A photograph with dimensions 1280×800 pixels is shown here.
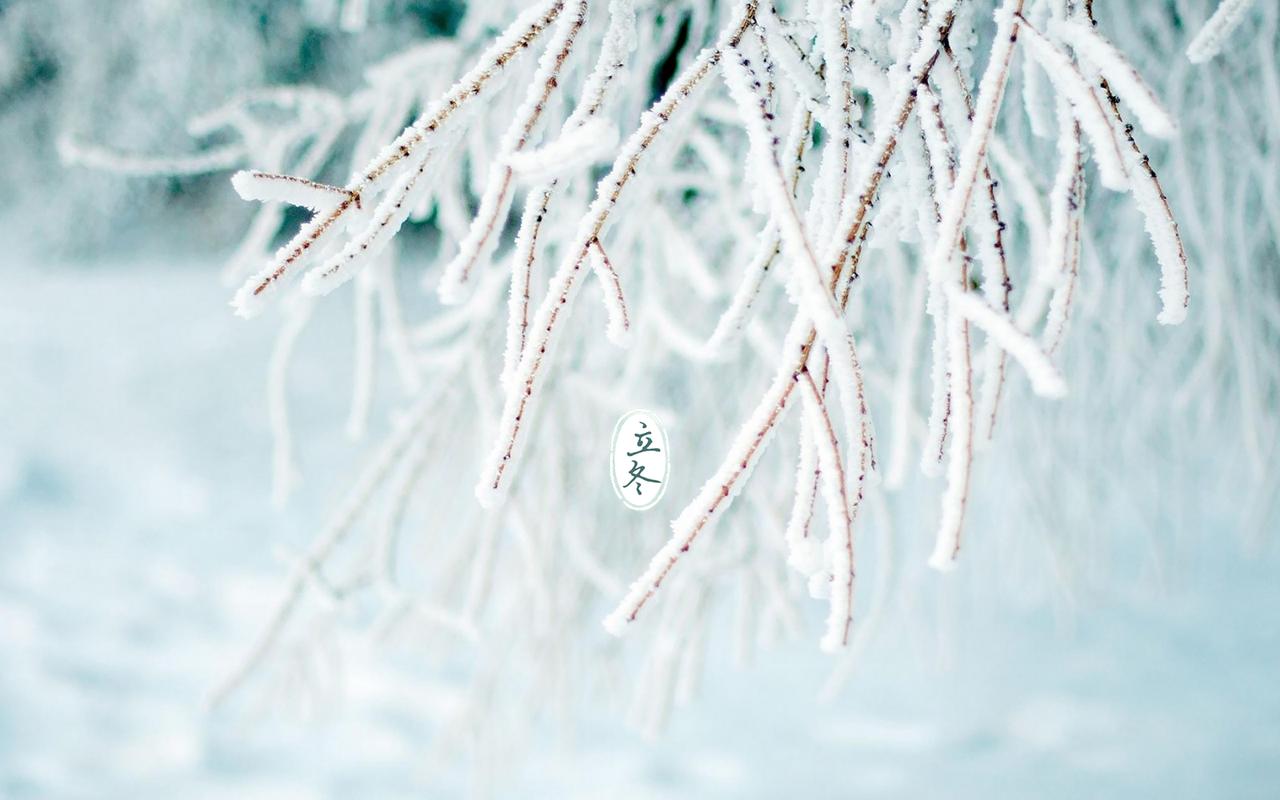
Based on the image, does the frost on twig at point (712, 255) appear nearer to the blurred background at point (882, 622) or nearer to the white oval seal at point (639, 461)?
the white oval seal at point (639, 461)

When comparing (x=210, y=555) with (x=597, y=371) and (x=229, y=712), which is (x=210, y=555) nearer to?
(x=229, y=712)

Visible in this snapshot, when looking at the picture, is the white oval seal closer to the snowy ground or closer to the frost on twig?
the frost on twig

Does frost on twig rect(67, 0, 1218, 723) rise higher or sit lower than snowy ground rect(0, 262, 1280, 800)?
higher

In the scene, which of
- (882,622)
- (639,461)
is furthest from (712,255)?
(882,622)

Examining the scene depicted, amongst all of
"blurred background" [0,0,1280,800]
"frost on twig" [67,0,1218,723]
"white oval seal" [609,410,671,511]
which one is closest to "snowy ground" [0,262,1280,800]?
"blurred background" [0,0,1280,800]

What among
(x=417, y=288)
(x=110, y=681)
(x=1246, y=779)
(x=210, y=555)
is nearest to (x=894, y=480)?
(x=1246, y=779)

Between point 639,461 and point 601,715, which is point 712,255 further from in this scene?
point 601,715
